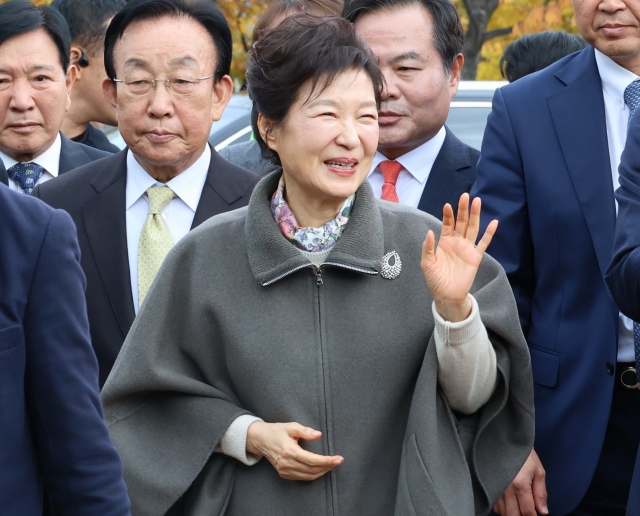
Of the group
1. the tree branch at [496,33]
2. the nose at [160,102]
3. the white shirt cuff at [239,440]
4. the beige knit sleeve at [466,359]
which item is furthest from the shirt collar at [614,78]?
the tree branch at [496,33]

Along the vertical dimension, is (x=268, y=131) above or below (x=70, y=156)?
above

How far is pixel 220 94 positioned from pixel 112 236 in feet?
2.16

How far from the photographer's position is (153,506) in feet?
10.2

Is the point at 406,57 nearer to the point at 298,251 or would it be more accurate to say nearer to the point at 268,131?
the point at 268,131

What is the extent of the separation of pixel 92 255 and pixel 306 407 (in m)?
1.09

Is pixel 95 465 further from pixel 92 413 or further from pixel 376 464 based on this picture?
pixel 376 464

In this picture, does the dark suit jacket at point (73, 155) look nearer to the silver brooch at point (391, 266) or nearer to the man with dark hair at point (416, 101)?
the man with dark hair at point (416, 101)

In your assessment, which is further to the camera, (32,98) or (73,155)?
(73,155)

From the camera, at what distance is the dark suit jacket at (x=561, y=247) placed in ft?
11.6

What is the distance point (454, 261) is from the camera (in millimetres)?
2980

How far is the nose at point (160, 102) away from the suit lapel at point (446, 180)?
87cm

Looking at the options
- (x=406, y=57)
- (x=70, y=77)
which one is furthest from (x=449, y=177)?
(x=70, y=77)

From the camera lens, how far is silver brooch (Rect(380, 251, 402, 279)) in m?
3.11

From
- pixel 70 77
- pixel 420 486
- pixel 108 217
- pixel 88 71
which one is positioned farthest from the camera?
pixel 88 71
